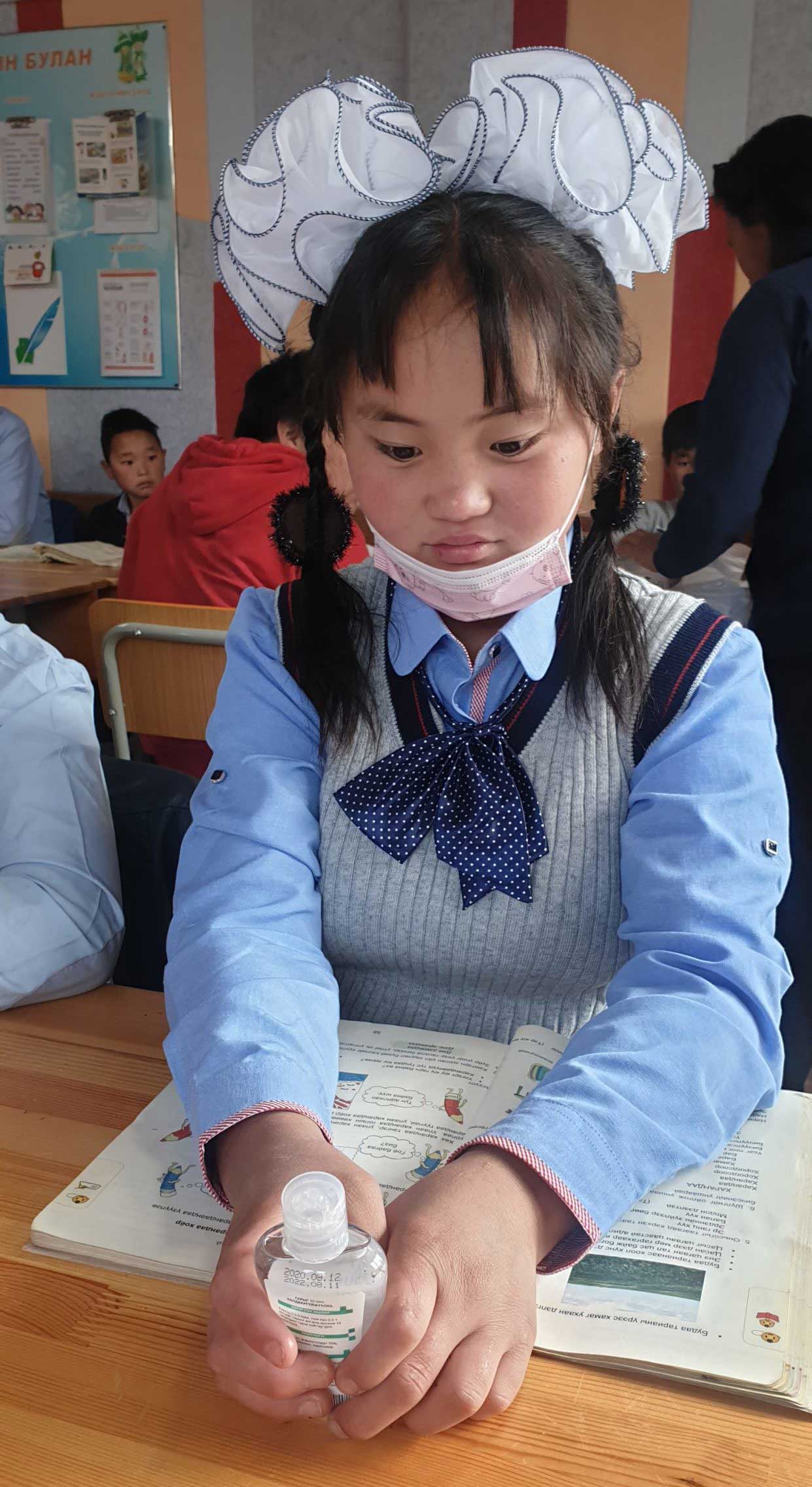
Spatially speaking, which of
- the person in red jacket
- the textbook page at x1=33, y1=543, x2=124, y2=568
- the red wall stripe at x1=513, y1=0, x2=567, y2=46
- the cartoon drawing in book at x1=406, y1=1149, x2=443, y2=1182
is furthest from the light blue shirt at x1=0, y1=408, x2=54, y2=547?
the cartoon drawing in book at x1=406, y1=1149, x2=443, y2=1182

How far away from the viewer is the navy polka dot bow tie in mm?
899

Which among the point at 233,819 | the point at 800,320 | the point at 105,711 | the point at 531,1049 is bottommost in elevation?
the point at 105,711

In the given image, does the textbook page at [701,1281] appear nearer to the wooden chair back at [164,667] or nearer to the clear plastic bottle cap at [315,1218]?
the clear plastic bottle cap at [315,1218]

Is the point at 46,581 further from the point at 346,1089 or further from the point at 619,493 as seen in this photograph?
the point at 346,1089

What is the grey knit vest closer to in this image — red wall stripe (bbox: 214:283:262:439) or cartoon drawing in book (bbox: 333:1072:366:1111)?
cartoon drawing in book (bbox: 333:1072:366:1111)

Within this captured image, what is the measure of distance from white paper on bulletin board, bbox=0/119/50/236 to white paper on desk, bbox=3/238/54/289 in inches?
2.1

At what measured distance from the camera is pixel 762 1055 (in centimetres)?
76

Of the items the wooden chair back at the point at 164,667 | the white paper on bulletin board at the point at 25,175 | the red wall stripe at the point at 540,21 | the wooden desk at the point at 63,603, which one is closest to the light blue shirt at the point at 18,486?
the white paper on bulletin board at the point at 25,175

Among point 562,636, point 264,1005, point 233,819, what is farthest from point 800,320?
point 264,1005

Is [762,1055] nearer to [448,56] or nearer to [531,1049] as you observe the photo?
[531,1049]

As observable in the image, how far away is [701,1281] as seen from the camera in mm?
603

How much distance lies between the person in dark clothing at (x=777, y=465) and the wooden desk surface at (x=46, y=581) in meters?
1.76

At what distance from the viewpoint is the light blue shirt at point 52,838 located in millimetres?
982

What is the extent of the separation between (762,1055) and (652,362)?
3.88m
